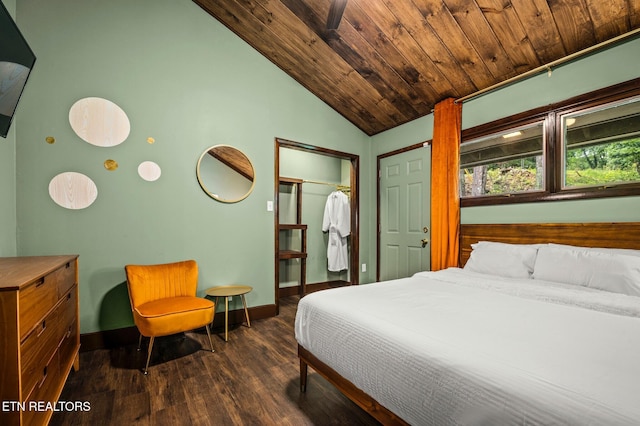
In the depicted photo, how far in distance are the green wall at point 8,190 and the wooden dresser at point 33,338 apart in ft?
1.87

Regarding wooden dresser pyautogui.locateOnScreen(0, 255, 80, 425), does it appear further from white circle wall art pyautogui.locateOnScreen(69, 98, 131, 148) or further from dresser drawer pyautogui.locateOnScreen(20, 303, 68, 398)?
white circle wall art pyautogui.locateOnScreen(69, 98, 131, 148)

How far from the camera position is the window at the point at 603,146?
205 cm

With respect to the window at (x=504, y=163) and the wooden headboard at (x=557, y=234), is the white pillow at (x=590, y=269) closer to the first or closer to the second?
the wooden headboard at (x=557, y=234)

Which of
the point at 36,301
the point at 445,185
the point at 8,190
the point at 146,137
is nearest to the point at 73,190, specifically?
the point at 8,190

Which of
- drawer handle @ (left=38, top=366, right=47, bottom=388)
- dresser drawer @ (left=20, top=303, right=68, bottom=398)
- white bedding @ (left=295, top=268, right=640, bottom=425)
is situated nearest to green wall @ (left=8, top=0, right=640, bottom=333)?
dresser drawer @ (left=20, top=303, right=68, bottom=398)

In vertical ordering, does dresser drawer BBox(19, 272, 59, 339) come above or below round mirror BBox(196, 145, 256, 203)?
below

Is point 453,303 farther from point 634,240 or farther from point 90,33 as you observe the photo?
point 90,33

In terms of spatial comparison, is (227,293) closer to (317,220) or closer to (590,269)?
(317,220)

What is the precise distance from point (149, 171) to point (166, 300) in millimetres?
1178

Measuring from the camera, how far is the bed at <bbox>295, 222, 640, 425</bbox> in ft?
2.53

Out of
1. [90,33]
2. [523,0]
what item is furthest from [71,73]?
[523,0]

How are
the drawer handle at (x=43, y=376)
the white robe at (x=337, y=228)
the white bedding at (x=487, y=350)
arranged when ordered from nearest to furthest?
the white bedding at (x=487, y=350) < the drawer handle at (x=43, y=376) < the white robe at (x=337, y=228)

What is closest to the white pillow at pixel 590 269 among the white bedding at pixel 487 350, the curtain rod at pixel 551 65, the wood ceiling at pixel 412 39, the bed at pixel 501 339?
the bed at pixel 501 339

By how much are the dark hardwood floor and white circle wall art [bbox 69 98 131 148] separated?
1789mm
